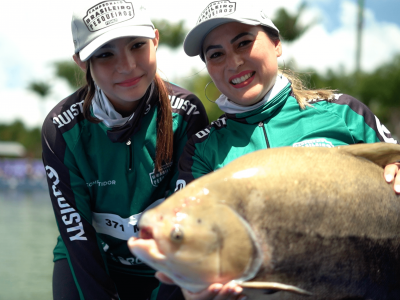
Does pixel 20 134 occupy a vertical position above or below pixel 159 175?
below

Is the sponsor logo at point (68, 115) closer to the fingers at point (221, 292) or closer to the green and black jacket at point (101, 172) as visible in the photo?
the green and black jacket at point (101, 172)

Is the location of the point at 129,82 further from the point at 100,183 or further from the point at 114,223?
the point at 114,223

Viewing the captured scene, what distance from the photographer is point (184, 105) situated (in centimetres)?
322

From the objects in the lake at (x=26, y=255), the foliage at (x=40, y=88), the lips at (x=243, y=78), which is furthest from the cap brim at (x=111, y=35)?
the foliage at (x=40, y=88)

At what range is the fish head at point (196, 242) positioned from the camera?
1.68 meters

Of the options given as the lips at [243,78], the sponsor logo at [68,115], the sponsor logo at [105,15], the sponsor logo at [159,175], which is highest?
the sponsor logo at [105,15]

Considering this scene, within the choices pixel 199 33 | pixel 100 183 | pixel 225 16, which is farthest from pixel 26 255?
pixel 225 16

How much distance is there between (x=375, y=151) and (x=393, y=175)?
0.14 meters

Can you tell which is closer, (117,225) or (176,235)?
(176,235)

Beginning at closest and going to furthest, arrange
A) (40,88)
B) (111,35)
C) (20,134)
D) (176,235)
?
(176,235), (111,35), (40,88), (20,134)

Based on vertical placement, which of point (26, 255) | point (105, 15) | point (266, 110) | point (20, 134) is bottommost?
point (20, 134)

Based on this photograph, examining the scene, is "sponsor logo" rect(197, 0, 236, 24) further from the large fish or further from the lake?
the lake

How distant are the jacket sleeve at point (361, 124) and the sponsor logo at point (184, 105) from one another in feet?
3.32

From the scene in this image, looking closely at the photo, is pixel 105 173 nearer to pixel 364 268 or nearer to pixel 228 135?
pixel 228 135
